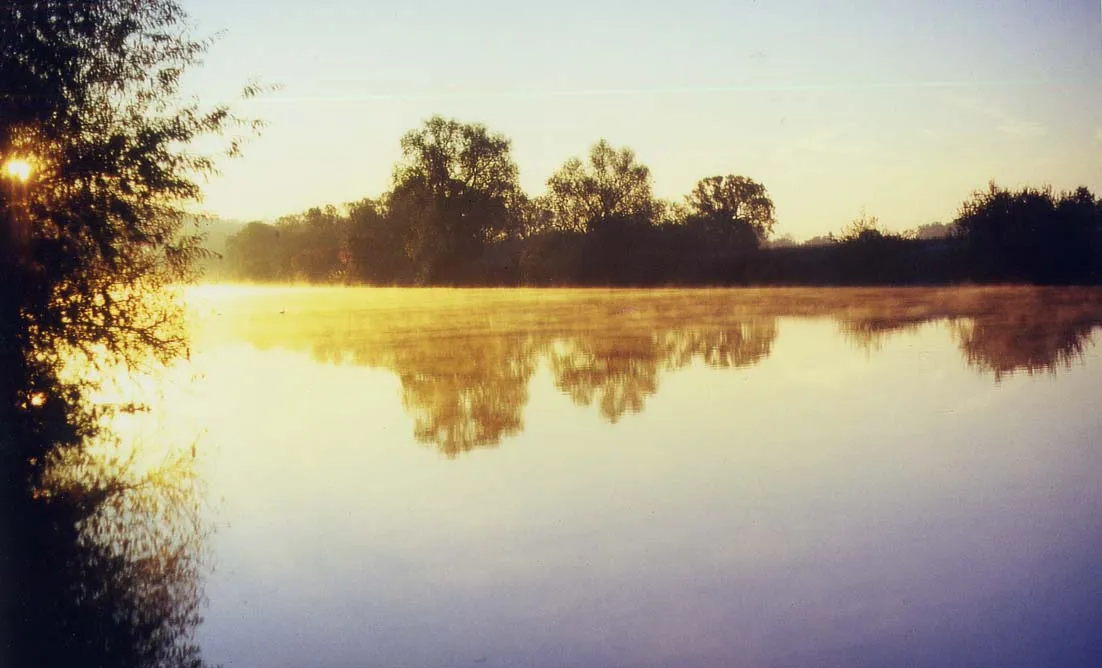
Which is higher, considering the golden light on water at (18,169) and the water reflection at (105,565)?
the golden light on water at (18,169)

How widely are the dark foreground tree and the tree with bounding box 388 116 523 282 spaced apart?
189 feet

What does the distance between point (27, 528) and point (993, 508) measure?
9705 mm

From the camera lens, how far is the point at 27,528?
9383 mm

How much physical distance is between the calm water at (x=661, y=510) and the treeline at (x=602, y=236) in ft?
98.4

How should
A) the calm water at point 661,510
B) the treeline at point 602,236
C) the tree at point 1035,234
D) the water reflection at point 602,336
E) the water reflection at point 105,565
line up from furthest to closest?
the treeline at point 602,236 < the tree at point 1035,234 < the water reflection at point 602,336 < the water reflection at point 105,565 < the calm water at point 661,510

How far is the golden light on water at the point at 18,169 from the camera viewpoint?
11.8 metres

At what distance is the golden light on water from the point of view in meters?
11.8

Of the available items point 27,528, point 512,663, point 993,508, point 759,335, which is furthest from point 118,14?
point 759,335

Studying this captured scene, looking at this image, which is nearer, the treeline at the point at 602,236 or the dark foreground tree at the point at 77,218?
the dark foreground tree at the point at 77,218

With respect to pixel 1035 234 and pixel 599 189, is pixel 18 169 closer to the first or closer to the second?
pixel 1035 234

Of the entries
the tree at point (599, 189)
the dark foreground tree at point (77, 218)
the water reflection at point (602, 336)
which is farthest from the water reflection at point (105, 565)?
the tree at point (599, 189)

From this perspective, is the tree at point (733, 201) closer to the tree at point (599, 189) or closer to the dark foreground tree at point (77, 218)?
the tree at point (599, 189)

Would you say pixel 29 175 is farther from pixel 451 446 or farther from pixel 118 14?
pixel 451 446

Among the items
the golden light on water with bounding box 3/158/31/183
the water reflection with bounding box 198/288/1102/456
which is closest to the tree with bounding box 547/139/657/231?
the water reflection with bounding box 198/288/1102/456
